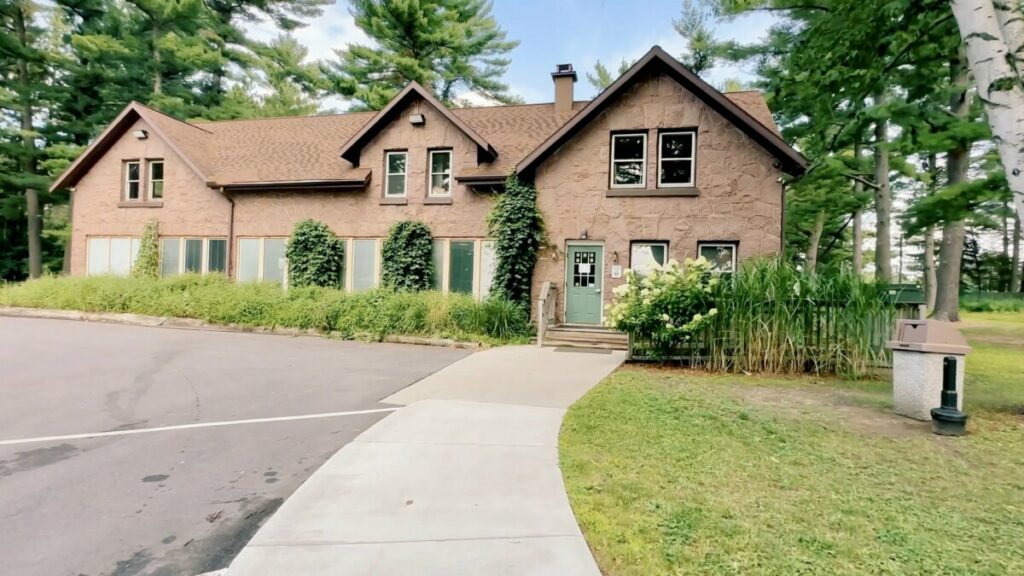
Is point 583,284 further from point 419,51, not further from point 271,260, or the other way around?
point 419,51

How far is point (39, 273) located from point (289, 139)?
1602 centimetres

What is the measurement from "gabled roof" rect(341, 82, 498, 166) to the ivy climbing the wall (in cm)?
153

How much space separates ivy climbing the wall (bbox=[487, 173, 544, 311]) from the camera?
13.5 m

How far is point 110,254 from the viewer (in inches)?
696

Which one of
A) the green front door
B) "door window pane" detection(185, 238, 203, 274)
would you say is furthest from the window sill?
"door window pane" detection(185, 238, 203, 274)

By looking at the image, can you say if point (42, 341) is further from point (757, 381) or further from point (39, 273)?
point (39, 273)

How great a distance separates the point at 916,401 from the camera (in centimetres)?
568

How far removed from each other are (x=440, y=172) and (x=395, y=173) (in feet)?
4.90

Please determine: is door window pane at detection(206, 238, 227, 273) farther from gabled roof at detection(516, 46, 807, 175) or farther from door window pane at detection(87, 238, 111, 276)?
gabled roof at detection(516, 46, 807, 175)

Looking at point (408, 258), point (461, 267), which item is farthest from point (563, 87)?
point (408, 258)

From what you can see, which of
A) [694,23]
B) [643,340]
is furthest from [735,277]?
[694,23]

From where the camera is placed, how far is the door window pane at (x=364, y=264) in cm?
1542

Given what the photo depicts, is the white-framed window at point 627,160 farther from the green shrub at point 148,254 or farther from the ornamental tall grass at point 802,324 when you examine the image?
the green shrub at point 148,254

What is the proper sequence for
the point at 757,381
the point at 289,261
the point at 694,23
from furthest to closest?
the point at 694,23
the point at 289,261
the point at 757,381
